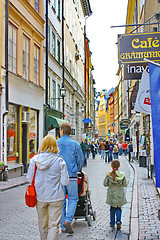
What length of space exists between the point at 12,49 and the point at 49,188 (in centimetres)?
1218

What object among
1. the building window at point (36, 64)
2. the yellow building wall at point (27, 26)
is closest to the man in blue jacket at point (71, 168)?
the yellow building wall at point (27, 26)

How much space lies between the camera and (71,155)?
635cm

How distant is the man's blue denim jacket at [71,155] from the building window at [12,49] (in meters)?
10.0

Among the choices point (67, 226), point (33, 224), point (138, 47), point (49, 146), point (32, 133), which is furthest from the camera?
point (32, 133)

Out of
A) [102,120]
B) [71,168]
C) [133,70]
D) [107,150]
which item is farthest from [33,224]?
[102,120]

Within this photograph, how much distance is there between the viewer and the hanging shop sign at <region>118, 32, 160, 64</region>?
1021cm

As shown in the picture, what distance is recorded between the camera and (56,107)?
25328 millimetres

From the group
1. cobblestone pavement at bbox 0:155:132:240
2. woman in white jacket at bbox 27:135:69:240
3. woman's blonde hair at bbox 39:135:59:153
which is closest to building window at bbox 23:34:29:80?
cobblestone pavement at bbox 0:155:132:240

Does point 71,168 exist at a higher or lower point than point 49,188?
higher

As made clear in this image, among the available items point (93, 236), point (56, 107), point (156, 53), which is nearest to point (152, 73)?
point (93, 236)

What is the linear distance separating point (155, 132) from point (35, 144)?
49.8 ft

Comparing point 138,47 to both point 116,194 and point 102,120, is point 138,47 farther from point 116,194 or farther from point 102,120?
point 102,120

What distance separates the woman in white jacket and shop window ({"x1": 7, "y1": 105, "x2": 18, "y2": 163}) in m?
10.7

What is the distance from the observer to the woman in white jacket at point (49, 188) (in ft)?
15.8
